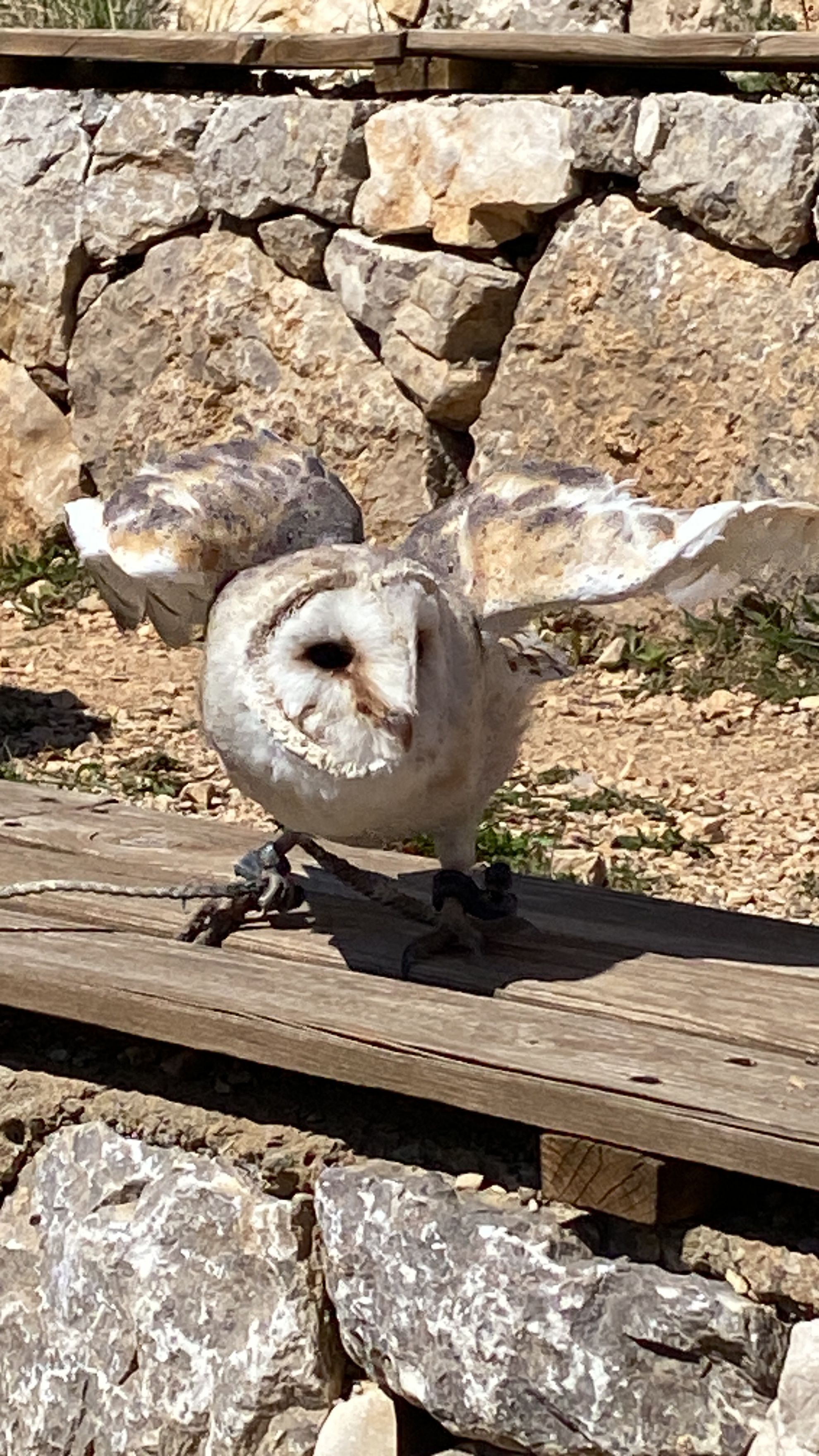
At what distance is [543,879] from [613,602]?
850 mm

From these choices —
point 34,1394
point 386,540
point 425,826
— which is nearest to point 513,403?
point 386,540

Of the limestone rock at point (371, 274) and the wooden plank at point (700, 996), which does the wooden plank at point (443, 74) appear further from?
the wooden plank at point (700, 996)

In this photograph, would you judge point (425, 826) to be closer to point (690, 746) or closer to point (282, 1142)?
point (282, 1142)

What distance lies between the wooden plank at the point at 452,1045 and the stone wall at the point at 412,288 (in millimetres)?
2614

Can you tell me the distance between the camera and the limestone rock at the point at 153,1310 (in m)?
2.58

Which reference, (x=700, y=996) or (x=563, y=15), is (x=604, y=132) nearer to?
(x=563, y=15)

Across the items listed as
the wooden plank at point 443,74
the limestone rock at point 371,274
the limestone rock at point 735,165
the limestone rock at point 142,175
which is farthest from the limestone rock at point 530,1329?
the limestone rock at point 142,175

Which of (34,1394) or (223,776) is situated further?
(223,776)

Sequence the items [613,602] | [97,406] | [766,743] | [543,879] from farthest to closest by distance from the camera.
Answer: [97,406], [766,743], [543,879], [613,602]

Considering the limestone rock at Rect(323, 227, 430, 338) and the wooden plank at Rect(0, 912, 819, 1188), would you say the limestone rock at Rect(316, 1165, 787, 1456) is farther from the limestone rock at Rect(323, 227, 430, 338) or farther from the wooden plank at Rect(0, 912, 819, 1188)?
the limestone rock at Rect(323, 227, 430, 338)

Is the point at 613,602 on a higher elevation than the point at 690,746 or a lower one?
higher

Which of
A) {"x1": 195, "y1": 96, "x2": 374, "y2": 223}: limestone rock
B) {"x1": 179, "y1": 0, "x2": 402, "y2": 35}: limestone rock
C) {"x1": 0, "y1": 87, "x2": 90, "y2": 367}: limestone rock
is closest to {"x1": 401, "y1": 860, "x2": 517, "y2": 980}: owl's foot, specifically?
{"x1": 195, "y1": 96, "x2": 374, "y2": 223}: limestone rock

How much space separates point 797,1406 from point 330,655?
987mm

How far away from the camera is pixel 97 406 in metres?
6.18
